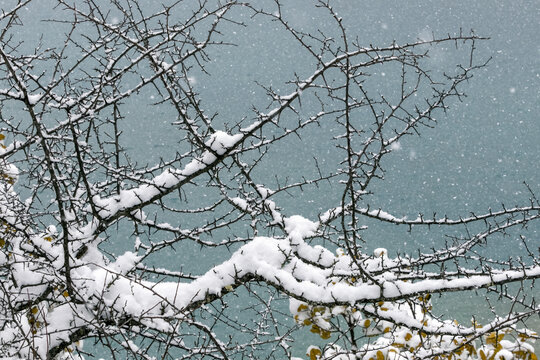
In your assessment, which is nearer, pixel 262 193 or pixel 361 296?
pixel 361 296

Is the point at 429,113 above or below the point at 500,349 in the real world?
above

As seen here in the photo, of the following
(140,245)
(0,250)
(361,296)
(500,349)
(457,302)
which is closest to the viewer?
(361,296)

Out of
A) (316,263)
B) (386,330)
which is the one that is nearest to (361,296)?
(316,263)

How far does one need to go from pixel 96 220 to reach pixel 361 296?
1.39m

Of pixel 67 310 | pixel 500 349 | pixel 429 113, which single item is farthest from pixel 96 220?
pixel 500 349

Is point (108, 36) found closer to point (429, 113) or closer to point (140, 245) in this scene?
point (140, 245)

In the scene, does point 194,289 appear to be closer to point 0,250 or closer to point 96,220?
point 96,220

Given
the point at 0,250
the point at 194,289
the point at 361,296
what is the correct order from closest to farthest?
the point at 361,296 < the point at 194,289 < the point at 0,250

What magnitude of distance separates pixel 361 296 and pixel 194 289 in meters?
0.76

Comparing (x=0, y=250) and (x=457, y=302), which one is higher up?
(x=457, y=302)

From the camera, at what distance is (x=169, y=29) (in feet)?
10.3


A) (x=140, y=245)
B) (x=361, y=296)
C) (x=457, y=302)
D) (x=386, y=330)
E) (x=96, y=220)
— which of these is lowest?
(x=361, y=296)

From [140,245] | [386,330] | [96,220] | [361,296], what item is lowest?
[361,296]

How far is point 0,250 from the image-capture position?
2994mm
